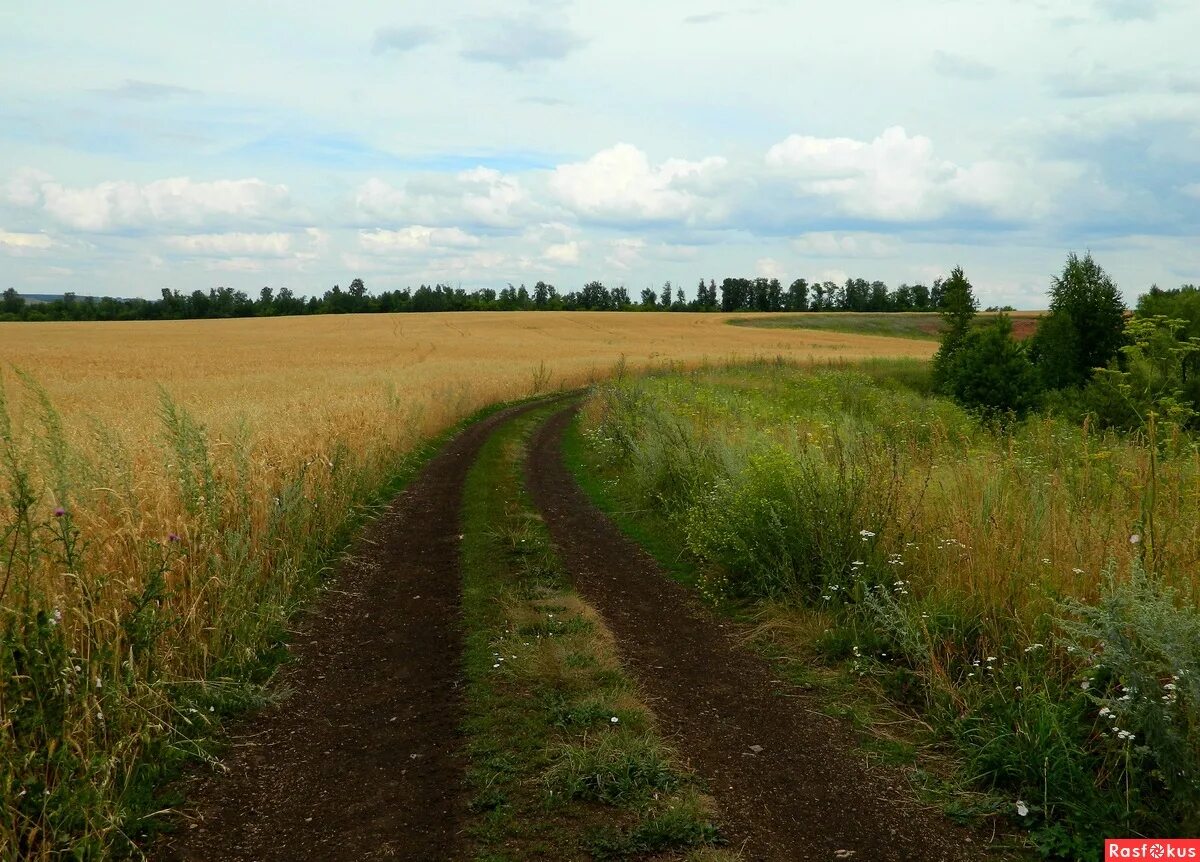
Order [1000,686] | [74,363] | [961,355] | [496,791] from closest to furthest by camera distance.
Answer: [496,791] < [1000,686] < [74,363] < [961,355]

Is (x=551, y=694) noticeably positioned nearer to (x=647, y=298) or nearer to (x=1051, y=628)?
(x=1051, y=628)

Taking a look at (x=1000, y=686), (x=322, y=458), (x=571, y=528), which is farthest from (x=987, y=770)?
(x=322, y=458)

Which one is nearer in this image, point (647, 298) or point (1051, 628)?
point (1051, 628)

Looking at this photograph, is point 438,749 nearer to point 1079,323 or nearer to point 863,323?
point 1079,323

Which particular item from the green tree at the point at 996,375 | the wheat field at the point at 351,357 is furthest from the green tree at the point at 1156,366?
the green tree at the point at 996,375

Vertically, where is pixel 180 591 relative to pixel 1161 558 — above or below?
below

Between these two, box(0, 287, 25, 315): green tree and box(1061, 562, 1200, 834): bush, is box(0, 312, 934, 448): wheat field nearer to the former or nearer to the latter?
box(1061, 562, 1200, 834): bush

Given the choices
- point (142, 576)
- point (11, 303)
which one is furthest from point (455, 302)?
point (142, 576)

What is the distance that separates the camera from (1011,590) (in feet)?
21.7

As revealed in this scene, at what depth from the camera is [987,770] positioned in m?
5.24

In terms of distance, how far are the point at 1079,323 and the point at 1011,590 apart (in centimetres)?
5230

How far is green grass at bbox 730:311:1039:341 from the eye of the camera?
348ft

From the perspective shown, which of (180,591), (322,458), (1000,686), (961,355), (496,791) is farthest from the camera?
(961,355)

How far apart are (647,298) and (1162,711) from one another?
583 ft
